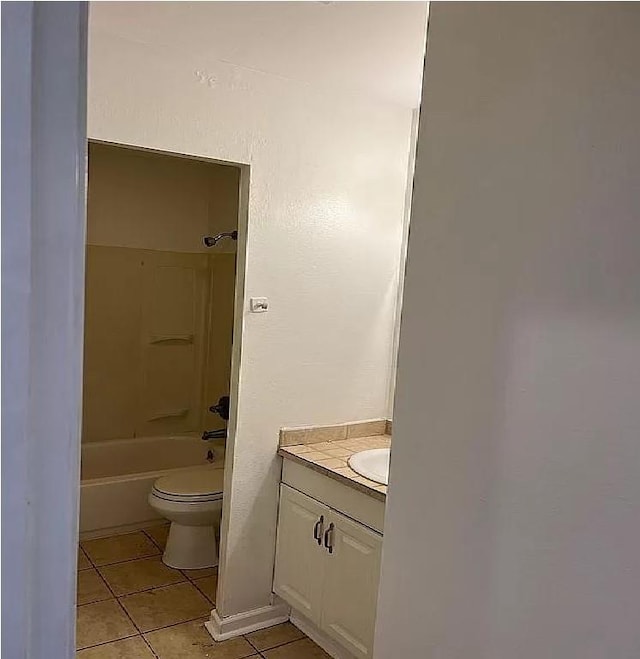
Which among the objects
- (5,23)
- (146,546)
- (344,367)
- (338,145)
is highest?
(338,145)

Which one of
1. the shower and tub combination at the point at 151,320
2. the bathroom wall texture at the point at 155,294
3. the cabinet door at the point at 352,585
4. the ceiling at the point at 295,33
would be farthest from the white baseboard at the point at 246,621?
the ceiling at the point at 295,33

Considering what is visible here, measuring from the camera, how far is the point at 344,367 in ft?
9.91

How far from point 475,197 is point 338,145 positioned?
4.72 feet

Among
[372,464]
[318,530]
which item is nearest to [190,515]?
[318,530]

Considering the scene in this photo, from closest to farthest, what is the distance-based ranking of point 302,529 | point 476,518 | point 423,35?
point 476,518 < point 423,35 < point 302,529

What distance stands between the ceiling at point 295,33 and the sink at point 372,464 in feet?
4.70

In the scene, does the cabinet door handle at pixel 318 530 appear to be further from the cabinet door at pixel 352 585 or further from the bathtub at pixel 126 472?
the bathtub at pixel 126 472

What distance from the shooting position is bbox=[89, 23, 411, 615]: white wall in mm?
2449

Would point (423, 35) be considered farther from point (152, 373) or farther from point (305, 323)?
point (152, 373)

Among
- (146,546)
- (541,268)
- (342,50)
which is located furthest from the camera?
(146,546)

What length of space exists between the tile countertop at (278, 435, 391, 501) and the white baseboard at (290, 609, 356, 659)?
0.73m

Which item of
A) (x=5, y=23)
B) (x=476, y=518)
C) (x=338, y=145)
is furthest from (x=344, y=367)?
(x=5, y=23)

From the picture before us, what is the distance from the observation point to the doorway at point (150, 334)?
12.3 ft

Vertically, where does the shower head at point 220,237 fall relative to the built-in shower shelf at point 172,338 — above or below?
above
